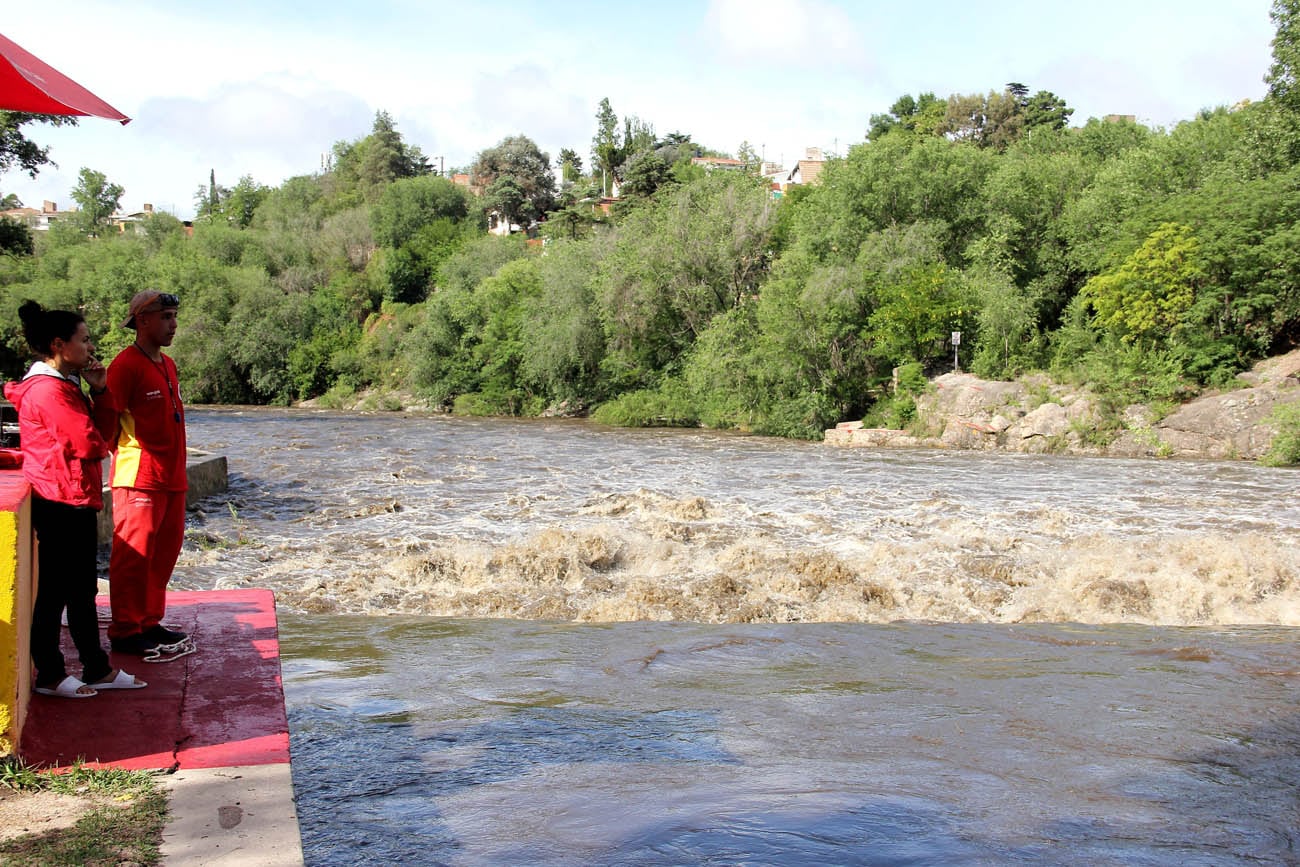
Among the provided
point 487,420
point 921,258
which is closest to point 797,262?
point 921,258

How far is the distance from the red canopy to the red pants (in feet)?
5.98

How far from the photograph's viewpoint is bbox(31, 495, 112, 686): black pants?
179 inches

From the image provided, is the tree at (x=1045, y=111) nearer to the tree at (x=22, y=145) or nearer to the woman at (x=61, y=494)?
the tree at (x=22, y=145)

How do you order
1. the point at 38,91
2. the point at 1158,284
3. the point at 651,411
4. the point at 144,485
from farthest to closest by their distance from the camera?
1. the point at 651,411
2. the point at 1158,284
3. the point at 144,485
4. the point at 38,91

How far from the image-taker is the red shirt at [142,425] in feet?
17.7

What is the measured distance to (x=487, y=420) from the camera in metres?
42.6

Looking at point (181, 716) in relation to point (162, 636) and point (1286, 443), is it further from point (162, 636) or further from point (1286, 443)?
point (1286, 443)

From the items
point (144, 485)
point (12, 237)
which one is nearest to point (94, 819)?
point (144, 485)

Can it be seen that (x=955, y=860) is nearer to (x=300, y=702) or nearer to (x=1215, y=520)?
(x=300, y=702)

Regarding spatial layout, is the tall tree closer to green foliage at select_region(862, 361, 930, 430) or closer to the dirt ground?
green foliage at select_region(862, 361, 930, 430)

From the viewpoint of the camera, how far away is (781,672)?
25.3 ft

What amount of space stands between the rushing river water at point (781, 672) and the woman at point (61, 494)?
45.6 inches

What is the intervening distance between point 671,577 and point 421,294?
56969 mm

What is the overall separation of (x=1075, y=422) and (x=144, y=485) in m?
26.7
